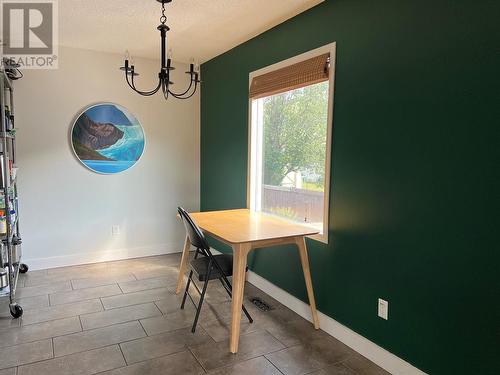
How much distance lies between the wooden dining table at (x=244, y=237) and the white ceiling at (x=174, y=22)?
1564 millimetres

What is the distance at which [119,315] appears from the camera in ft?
8.96

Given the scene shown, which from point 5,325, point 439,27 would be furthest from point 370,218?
point 5,325

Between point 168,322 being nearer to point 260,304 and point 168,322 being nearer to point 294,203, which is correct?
point 260,304

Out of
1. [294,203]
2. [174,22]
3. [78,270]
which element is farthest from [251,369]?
[174,22]

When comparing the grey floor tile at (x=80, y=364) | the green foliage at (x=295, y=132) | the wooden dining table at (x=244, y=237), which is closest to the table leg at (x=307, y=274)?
the wooden dining table at (x=244, y=237)

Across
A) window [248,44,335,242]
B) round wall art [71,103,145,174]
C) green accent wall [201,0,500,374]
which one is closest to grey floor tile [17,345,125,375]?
green accent wall [201,0,500,374]

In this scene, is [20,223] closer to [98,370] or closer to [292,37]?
[98,370]

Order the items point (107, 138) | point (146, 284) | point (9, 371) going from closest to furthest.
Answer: point (9, 371), point (146, 284), point (107, 138)

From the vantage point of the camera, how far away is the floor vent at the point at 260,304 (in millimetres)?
2873

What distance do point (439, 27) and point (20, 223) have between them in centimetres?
386

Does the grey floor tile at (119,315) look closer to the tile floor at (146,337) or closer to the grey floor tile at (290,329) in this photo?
the tile floor at (146,337)

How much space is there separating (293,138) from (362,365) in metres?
1.72

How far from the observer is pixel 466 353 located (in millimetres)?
1716

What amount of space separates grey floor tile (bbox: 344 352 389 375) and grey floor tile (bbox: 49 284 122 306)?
2.03m
